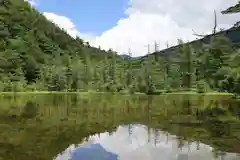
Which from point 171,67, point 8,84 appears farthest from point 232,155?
point 171,67

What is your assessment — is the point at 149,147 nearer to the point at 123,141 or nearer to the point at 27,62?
the point at 123,141

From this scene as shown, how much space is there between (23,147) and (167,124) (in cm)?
1135

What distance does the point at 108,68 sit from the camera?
127938 mm

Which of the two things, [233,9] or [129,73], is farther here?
[129,73]

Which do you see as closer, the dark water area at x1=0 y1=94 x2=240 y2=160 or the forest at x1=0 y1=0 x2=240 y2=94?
the dark water area at x1=0 y1=94 x2=240 y2=160

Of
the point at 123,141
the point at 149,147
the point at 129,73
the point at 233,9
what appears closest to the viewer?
the point at 149,147

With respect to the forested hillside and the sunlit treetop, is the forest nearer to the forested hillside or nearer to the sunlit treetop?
the forested hillside

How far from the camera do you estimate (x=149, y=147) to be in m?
16.0

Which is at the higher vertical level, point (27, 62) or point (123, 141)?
point (27, 62)

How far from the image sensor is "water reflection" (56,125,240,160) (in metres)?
13.5

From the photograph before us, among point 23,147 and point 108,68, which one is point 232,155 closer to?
point 23,147

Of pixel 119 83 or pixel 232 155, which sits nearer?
pixel 232 155

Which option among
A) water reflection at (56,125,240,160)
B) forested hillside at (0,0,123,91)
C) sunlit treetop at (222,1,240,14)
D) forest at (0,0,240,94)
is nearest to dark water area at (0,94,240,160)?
water reflection at (56,125,240,160)

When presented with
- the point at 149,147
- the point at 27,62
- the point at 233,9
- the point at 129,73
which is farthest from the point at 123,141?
the point at 27,62
